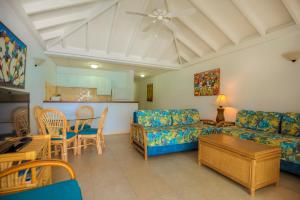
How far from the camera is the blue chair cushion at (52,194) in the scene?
3.10 ft

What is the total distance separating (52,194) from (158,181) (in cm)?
139

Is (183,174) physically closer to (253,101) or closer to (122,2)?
(253,101)

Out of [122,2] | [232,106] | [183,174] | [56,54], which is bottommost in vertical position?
[183,174]

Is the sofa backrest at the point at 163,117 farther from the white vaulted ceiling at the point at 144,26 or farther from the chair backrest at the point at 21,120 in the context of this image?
the chair backrest at the point at 21,120

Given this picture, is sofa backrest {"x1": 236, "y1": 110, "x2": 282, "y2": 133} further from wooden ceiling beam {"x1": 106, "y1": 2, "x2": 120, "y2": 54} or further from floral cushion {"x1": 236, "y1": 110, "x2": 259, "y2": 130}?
wooden ceiling beam {"x1": 106, "y1": 2, "x2": 120, "y2": 54}

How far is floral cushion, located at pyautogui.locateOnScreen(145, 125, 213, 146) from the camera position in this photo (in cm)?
281

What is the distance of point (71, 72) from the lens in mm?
5848

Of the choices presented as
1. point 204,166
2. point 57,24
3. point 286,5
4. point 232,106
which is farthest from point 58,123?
point 286,5

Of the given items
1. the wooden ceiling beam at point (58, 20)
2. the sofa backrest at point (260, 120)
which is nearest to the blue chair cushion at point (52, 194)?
the wooden ceiling beam at point (58, 20)

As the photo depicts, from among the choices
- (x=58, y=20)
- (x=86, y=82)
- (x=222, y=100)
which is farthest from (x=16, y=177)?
(x=86, y=82)

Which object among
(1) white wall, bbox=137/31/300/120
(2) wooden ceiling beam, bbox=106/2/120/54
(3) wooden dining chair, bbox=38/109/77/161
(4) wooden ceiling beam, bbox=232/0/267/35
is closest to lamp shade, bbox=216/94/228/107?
(1) white wall, bbox=137/31/300/120

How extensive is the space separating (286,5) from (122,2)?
9.39ft

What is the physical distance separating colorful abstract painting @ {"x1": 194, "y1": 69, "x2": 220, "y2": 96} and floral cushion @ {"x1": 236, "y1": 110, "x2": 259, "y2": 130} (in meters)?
1.02

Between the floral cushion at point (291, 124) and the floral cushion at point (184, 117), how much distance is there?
1655 millimetres
